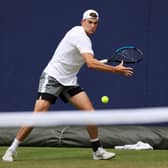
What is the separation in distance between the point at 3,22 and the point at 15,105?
112 cm

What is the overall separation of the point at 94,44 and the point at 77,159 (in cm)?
241

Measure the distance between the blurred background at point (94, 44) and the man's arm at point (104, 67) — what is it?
2676 millimetres

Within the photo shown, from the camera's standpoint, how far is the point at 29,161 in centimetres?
643

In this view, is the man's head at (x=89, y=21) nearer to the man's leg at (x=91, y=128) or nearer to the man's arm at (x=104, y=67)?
the man's arm at (x=104, y=67)

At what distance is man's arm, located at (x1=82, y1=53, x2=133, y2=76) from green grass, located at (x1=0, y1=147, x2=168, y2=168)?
0.90m

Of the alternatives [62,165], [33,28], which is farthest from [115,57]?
[33,28]

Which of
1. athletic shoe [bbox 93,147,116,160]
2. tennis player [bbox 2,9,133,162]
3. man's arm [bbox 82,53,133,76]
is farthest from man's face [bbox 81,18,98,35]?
athletic shoe [bbox 93,147,116,160]

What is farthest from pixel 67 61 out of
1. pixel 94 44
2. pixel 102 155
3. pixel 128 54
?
pixel 94 44

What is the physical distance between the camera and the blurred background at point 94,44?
8.53 meters

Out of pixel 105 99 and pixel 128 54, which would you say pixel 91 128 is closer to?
pixel 128 54

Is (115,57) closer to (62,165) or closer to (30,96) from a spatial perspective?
(62,165)

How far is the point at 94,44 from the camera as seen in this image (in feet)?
28.4

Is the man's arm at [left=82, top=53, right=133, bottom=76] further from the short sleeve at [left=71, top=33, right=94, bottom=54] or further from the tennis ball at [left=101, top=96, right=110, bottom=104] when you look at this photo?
the tennis ball at [left=101, top=96, right=110, bottom=104]

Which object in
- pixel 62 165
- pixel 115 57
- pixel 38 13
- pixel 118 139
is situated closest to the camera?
pixel 62 165
